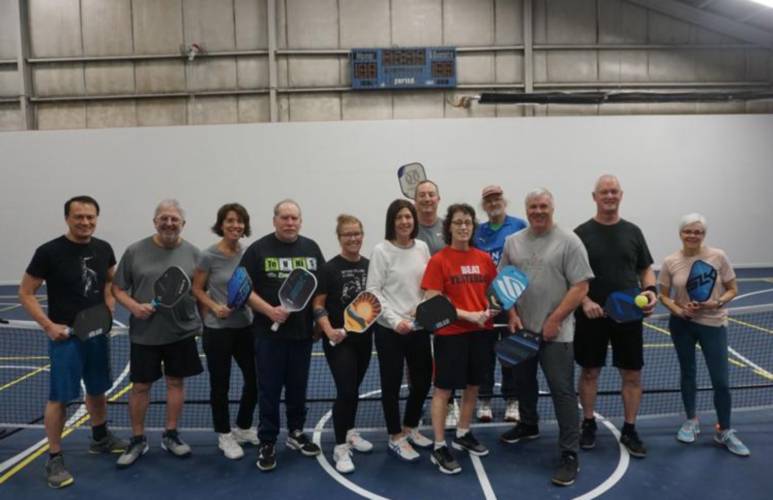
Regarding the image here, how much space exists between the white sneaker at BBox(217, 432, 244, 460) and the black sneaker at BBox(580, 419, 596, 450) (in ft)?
9.55

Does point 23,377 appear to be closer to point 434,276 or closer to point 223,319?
point 223,319

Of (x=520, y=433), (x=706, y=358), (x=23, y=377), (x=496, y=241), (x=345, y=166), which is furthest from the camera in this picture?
(x=345, y=166)

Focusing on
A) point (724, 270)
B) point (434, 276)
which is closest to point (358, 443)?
point (434, 276)

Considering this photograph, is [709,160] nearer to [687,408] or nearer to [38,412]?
[687,408]

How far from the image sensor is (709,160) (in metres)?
14.4

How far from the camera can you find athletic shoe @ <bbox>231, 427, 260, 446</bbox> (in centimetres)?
447

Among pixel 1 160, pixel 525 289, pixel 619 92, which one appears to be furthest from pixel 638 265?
A: pixel 1 160

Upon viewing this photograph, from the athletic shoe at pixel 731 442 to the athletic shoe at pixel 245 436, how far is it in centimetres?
396

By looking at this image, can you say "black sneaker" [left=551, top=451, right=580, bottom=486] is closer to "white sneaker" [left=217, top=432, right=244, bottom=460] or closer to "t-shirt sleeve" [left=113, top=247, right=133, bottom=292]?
"white sneaker" [left=217, top=432, right=244, bottom=460]

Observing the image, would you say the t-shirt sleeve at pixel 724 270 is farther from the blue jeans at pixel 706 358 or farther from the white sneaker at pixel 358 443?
the white sneaker at pixel 358 443

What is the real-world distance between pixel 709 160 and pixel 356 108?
399 inches

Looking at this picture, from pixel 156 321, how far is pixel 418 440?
2411 mm

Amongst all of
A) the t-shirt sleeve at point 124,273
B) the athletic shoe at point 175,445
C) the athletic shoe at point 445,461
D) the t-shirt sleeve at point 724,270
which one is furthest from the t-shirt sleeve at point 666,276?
the t-shirt sleeve at point 124,273

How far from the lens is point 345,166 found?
1412 centimetres
